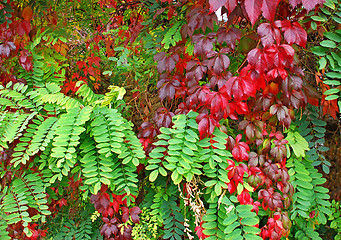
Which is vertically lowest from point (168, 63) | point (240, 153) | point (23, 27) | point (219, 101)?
point (240, 153)

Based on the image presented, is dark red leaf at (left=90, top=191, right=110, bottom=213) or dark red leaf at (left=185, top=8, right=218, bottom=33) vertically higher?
dark red leaf at (left=185, top=8, right=218, bottom=33)

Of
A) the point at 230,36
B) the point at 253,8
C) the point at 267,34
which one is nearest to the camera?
the point at 253,8

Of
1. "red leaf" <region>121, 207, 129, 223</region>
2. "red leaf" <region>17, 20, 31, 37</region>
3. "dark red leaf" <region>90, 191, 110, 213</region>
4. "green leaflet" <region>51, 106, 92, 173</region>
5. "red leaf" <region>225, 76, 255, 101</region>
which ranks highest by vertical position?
"red leaf" <region>17, 20, 31, 37</region>

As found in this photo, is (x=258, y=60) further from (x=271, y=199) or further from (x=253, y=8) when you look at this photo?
(x=271, y=199)

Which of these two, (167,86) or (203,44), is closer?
(203,44)

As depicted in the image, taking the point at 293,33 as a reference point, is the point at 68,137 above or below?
below

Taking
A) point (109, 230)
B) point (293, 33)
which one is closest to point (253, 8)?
point (293, 33)

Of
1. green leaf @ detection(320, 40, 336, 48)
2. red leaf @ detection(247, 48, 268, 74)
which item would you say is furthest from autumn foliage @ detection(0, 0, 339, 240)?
green leaf @ detection(320, 40, 336, 48)

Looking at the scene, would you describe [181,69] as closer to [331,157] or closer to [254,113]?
[254,113]

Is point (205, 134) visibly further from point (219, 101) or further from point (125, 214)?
point (125, 214)

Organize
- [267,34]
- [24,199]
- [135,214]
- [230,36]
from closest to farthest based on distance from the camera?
[267,34], [230,36], [24,199], [135,214]

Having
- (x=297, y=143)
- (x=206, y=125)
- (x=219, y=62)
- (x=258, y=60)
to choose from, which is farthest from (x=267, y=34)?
(x=297, y=143)

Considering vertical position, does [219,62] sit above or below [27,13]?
below

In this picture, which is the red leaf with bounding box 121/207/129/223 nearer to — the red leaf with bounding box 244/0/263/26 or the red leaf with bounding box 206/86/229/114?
the red leaf with bounding box 206/86/229/114
